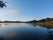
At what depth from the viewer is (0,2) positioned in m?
24.6

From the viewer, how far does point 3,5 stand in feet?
83.1

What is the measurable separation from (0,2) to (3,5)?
1.06 m
